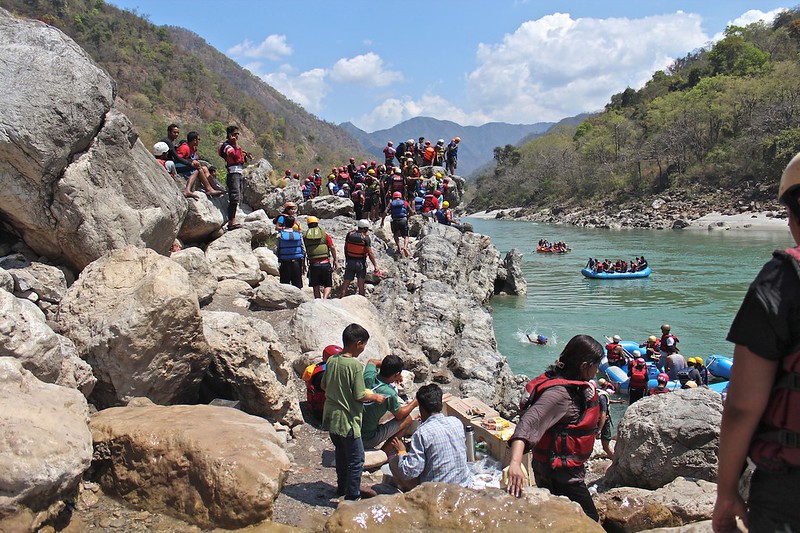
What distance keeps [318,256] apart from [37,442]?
22.6 feet

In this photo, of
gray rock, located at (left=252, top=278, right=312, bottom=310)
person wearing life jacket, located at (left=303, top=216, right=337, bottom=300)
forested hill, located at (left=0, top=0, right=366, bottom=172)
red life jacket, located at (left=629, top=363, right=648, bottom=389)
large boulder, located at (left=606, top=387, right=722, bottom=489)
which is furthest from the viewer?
forested hill, located at (left=0, top=0, right=366, bottom=172)

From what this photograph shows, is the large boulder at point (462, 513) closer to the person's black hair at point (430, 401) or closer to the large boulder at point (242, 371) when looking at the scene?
the person's black hair at point (430, 401)

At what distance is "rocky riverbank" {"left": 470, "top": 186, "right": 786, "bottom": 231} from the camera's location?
136 ft

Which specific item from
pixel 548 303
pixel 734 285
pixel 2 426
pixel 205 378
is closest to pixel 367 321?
pixel 205 378

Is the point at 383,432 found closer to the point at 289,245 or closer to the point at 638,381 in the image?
the point at 289,245

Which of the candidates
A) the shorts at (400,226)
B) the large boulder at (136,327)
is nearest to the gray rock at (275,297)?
the large boulder at (136,327)

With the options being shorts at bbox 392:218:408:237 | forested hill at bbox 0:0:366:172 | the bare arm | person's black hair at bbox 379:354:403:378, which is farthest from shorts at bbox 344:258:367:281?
forested hill at bbox 0:0:366:172

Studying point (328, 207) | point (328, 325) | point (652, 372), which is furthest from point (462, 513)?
point (328, 207)

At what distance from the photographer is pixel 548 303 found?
21.6m

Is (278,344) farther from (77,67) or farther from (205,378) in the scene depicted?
(77,67)

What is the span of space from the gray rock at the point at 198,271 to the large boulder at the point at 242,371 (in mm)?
2293

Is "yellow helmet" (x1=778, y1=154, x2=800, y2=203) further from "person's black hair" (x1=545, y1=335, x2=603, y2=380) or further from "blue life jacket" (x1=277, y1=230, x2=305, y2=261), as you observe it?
"blue life jacket" (x1=277, y1=230, x2=305, y2=261)

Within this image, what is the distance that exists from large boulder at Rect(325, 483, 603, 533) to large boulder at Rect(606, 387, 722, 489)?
7.29ft

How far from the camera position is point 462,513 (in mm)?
3100
